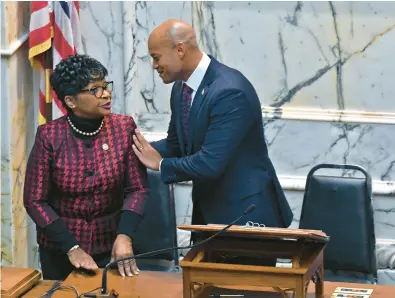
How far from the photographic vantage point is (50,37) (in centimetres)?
491

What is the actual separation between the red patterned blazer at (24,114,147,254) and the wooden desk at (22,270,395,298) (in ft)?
0.78

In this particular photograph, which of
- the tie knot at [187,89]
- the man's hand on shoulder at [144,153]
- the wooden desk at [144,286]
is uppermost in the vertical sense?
the tie knot at [187,89]

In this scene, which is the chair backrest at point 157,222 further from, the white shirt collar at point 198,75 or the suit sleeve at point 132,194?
the white shirt collar at point 198,75

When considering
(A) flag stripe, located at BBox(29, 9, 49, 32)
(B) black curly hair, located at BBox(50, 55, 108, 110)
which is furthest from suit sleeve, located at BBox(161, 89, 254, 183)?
(A) flag stripe, located at BBox(29, 9, 49, 32)

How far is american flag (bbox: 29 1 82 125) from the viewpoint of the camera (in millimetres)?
4883

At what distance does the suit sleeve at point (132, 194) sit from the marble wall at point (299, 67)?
154 cm

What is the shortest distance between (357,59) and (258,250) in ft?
6.78

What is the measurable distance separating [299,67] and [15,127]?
5.73 feet

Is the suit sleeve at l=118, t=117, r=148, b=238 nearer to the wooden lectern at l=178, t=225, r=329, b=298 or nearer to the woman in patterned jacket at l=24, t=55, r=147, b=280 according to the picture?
the woman in patterned jacket at l=24, t=55, r=147, b=280

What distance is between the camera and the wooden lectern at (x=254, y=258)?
9.31ft

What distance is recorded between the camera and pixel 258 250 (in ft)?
10.3

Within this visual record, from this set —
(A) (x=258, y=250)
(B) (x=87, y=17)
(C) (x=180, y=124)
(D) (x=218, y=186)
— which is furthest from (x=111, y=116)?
(B) (x=87, y=17)

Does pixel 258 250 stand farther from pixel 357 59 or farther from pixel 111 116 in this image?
pixel 357 59

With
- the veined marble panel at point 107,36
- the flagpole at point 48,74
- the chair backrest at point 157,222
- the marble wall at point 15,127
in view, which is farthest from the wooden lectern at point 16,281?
the veined marble panel at point 107,36
